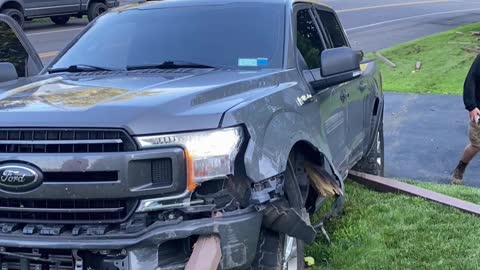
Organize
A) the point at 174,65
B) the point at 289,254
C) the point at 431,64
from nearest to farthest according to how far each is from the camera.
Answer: the point at 289,254
the point at 174,65
the point at 431,64

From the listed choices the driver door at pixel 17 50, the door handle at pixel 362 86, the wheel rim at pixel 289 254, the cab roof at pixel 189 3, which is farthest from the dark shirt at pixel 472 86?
the driver door at pixel 17 50

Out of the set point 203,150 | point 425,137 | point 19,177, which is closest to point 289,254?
point 203,150

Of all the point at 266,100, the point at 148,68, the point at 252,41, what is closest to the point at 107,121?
the point at 266,100

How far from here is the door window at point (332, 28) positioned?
6.16m

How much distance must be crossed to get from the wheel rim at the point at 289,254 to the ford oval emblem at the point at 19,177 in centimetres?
142

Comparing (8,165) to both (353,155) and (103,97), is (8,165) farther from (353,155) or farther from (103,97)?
(353,155)

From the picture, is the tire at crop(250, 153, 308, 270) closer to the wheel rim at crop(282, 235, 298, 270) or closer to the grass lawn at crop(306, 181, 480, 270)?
the wheel rim at crop(282, 235, 298, 270)

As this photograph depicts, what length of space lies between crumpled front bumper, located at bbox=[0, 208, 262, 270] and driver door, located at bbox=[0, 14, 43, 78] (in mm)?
3369

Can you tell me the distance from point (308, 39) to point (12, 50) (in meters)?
2.89

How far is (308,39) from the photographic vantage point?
5.42 metres

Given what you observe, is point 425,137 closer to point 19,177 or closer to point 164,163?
point 164,163

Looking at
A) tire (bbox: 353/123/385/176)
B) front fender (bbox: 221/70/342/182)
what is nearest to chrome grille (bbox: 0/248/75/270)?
front fender (bbox: 221/70/342/182)

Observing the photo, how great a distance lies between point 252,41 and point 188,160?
68.1 inches

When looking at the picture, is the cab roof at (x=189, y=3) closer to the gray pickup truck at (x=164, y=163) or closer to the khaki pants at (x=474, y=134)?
the gray pickup truck at (x=164, y=163)
